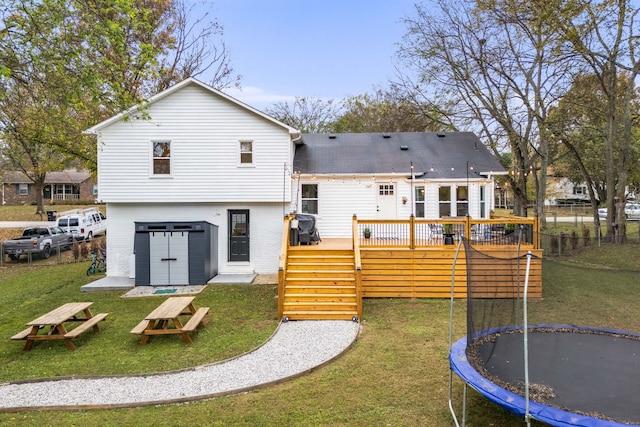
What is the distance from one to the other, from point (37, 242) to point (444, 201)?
18585 mm

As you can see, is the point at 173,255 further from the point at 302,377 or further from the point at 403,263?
the point at 302,377

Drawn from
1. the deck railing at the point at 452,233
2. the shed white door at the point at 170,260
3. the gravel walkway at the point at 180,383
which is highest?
the deck railing at the point at 452,233

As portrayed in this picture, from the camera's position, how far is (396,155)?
16156 millimetres

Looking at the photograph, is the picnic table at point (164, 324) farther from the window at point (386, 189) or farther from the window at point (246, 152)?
the window at point (386, 189)

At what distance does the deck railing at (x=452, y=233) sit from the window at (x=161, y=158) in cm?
694

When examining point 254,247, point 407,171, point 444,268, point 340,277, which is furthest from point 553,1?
point 254,247

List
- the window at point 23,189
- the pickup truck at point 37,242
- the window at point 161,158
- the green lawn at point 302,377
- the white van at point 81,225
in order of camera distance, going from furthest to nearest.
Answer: the window at point 23,189 → the white van at point 81,225 → the pickup truck at point 37,242 → the window at point 161,158 → the green lawn at point 302,377

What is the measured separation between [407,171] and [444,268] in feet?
15.7

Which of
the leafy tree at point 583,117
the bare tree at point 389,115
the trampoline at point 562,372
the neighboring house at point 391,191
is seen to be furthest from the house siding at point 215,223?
the leafy tree at point 583,117

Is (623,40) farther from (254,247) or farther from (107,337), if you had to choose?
(107,337)

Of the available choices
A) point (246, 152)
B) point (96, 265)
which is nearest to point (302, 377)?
point (246, 152)

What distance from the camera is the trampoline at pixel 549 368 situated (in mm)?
3893

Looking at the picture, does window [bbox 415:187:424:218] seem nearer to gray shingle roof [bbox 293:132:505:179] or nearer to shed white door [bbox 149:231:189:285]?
gray shingle roof [bbox 293:132:505:179]

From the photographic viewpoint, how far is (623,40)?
16.6 m
